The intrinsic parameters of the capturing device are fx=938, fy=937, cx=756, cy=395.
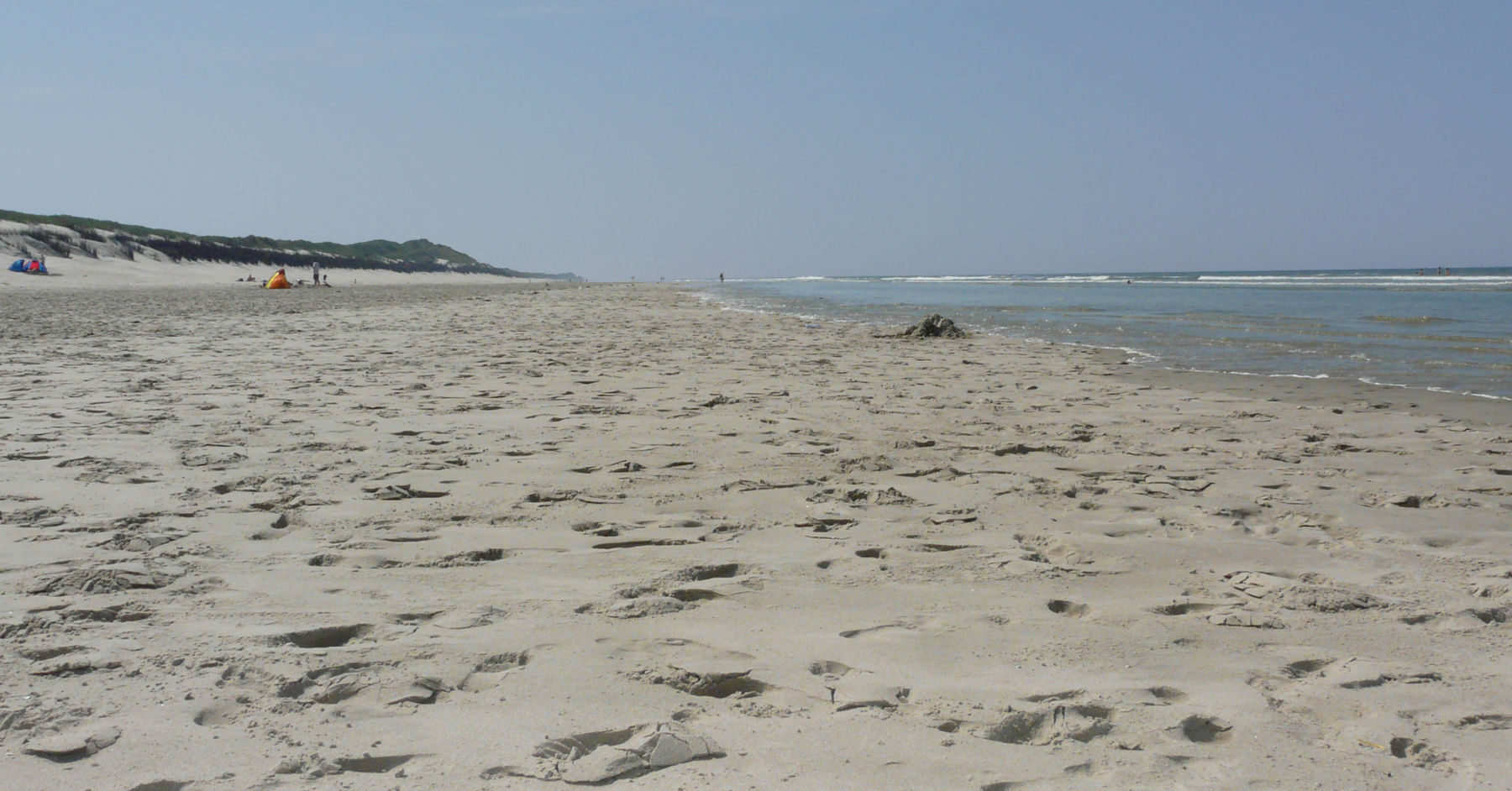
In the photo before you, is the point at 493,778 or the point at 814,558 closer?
the point at 493,778

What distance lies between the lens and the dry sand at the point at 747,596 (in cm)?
189

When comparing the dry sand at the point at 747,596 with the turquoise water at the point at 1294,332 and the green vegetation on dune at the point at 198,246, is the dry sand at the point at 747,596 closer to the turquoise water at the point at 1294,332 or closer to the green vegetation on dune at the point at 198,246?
the turquoise water at the point at 1294,332

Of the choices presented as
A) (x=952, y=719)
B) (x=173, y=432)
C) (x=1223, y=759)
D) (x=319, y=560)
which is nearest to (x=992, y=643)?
(x=952, y=719)

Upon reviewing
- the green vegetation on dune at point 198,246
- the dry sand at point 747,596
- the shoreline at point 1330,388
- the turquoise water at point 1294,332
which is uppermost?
the green vegetation on dune at point 198,246

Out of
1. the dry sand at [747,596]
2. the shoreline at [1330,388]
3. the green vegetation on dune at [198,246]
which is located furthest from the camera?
the green vegetation on dune at [198,246]

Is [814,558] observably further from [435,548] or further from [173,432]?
[173,432]

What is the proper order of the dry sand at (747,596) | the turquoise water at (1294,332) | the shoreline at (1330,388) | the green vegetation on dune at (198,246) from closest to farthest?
the dry sand at (747,596), the shoreline at (1330,388), the turquoise water at (1294,332), the green vegetation on dune at (198,246)

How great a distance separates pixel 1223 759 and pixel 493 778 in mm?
1439

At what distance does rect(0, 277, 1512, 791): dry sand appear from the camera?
1.89 m

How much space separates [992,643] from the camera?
2473mm

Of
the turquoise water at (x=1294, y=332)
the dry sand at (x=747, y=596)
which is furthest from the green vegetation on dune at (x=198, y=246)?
the dry sand at (x=747, y=596)

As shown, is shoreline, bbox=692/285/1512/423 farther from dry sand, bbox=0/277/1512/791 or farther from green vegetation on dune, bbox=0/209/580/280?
green vegetation on dune, bbox=0/209/580/280

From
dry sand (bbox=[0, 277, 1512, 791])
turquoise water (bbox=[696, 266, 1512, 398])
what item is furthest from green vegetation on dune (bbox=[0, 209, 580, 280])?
dry sand (bbox=[0, 277, 1512, 791])

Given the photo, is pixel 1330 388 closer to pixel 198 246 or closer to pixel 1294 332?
pixel 1294 332
